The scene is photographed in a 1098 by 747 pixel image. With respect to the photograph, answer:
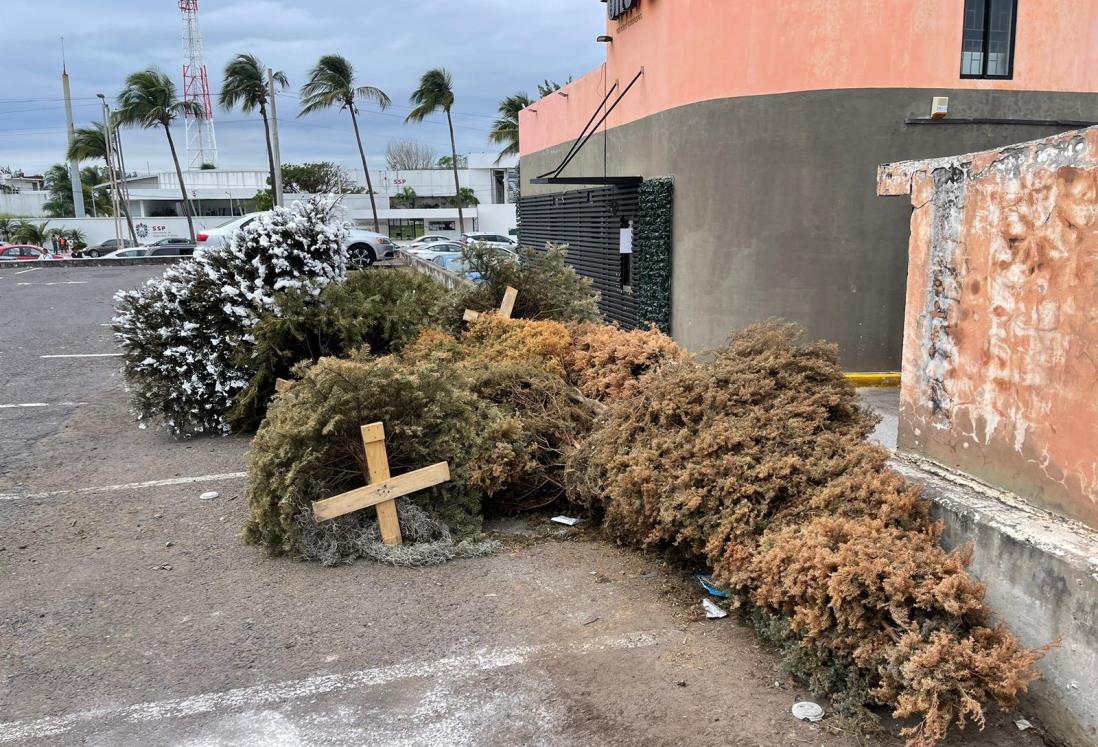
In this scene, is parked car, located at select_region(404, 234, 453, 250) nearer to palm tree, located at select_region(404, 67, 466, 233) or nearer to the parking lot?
palm tree, located at select_region(404, 67, 466, 233)

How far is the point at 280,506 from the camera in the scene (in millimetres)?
5160

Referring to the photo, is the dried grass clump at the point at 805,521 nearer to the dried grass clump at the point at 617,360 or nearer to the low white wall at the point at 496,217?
the dried grass clump at the point at 617,360

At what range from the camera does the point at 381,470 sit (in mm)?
5266

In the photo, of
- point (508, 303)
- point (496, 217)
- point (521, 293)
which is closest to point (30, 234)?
point (496, 217)

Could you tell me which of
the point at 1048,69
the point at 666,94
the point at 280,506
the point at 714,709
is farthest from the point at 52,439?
the point at 1048,69

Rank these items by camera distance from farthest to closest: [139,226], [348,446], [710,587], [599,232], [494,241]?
[139,226]
[494,241]
[599,232]
[348,446]
[710,587]

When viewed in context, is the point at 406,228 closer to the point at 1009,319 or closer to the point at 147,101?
the point at 147,101

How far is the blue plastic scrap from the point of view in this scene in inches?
183

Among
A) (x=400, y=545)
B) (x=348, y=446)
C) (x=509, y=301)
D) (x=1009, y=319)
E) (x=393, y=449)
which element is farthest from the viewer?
(x=509, y=301)

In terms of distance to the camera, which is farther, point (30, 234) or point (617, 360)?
point (30, 234)

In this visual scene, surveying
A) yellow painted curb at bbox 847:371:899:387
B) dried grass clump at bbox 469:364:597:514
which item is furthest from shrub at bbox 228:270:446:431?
yellow painted curb at bbox 847:371:899:387

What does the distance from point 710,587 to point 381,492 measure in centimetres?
215

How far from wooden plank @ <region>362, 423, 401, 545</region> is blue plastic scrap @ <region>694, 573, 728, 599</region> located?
1.96 meters

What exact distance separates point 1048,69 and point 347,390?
31.5 feet
